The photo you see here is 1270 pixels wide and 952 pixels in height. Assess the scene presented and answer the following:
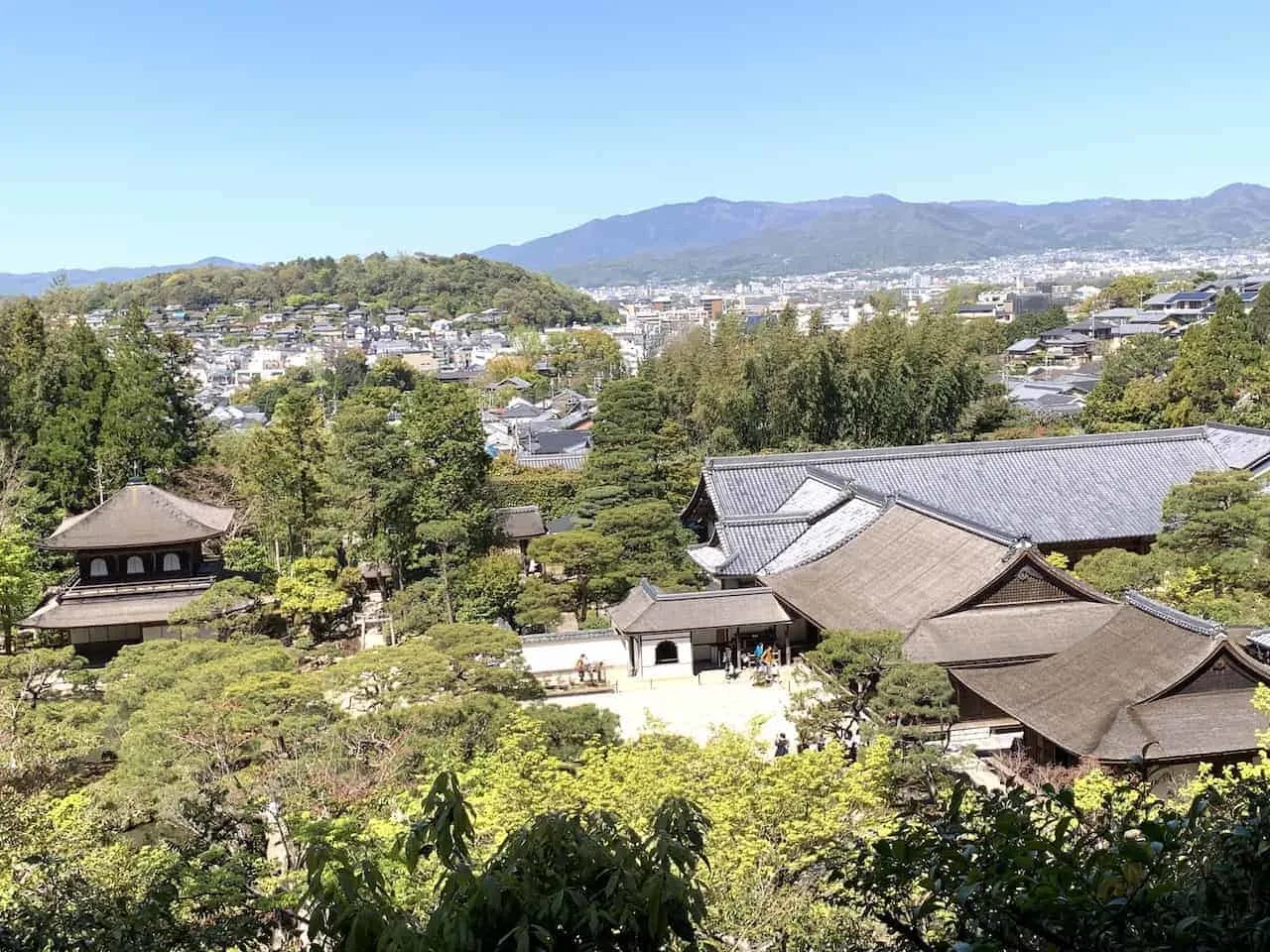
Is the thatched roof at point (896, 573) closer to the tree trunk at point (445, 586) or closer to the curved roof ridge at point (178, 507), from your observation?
the tree trunk at point (445, 586)

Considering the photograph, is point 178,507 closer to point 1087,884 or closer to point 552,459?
point 1087,884

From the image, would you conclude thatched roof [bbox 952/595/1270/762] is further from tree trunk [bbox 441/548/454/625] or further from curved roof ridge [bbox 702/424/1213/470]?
tree trunk [bbox 441/548/454/625]

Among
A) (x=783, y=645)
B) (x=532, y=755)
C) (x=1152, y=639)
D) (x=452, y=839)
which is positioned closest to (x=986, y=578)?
(x=1152, y=639)

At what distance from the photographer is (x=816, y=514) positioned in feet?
78.0

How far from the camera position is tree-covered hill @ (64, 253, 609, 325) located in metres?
144

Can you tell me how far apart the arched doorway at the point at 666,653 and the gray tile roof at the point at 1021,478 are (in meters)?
3.16

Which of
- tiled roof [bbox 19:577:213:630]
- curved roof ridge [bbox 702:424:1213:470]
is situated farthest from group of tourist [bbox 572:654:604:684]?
tiled roof [bbox 19:577:213:630]

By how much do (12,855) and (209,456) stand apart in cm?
2374

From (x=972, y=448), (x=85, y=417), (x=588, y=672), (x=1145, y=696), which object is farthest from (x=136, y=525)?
(x=1145, y=696)

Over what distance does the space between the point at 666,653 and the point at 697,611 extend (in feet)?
3.51

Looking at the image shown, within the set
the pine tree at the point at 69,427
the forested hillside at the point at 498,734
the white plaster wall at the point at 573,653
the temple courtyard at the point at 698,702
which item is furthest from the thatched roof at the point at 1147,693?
the pine tree at the point at 69,427

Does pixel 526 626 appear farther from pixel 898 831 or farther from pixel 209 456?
pixel 898 831

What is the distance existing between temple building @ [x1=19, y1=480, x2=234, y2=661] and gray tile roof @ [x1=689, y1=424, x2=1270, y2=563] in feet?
39.6

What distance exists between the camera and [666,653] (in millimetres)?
21078
